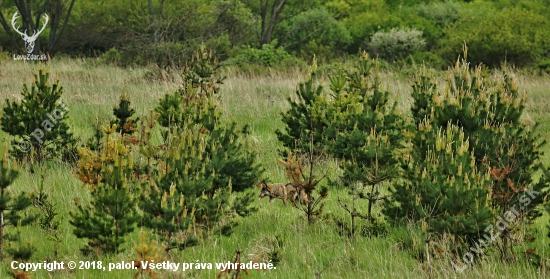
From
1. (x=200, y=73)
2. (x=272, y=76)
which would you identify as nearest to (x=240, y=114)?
(x=200, y=73)

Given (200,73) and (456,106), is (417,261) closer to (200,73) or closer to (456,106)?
(456,106)

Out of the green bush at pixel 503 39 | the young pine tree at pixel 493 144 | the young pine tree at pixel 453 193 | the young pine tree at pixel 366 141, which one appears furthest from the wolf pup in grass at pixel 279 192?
the green bush at pixel 503 39

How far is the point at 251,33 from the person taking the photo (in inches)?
1380

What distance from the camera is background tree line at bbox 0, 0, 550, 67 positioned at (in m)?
23.8

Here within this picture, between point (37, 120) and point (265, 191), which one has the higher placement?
point (37, 120)

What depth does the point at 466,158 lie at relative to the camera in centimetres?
543

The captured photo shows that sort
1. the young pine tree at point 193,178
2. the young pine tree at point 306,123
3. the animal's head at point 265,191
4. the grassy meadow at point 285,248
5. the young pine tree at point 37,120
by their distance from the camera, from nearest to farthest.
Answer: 1. the grassy meadow at point 285,248
2. the young pine tree at point 193,178
3. the animal's head at point 265,191
4. the young pine tree at point 306,123
5. the young pine tree at point 37,120

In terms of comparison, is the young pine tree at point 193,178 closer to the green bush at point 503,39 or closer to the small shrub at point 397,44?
the green bush at point 503,39

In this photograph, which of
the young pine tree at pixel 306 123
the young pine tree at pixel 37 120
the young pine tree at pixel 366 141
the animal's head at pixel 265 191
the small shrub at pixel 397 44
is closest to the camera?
the young pine tree at pixel 366 141

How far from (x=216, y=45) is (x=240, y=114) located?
12.1 meters

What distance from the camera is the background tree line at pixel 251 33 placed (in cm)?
2384

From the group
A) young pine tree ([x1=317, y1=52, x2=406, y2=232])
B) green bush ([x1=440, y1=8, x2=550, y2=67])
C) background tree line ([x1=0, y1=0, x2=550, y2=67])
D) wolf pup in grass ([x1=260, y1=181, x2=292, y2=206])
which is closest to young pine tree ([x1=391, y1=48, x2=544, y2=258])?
young pine tree ([x1=317, y1=52, x2=406, y2=232])

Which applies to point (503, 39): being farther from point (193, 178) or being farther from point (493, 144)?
point (193, 178)

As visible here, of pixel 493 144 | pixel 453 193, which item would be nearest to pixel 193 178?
pixel 453 193
